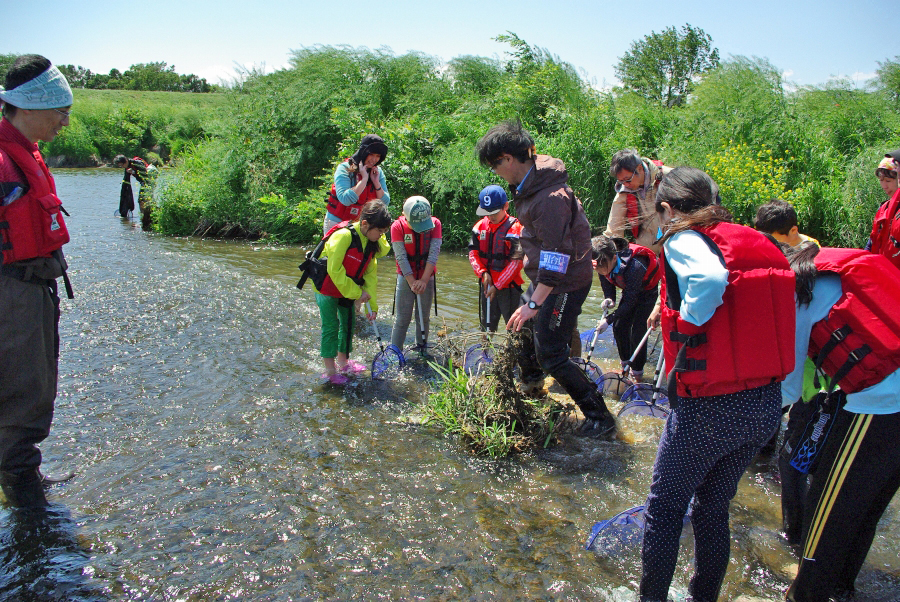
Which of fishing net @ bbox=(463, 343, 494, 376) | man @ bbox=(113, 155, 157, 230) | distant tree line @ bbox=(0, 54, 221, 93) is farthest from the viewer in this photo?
distant tree line @ bbox=(0, 54, 221, 93)

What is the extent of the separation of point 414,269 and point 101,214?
15.4m

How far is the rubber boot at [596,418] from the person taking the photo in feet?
15.0

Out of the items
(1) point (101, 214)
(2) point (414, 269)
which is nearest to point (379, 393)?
(2) point (414, 269)

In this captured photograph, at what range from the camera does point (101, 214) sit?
57.5 ft

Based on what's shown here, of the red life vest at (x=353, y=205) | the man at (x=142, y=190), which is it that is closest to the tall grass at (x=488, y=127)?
the man at (x=142, y=190)

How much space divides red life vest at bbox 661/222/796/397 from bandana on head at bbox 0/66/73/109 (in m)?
3.65

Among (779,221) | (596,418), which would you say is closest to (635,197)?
(779,221)

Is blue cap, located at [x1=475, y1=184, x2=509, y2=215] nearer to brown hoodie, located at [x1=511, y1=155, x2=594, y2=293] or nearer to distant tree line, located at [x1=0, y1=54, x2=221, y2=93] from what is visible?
brown hoodie, located at [x1=511, y1=155, x2=594, y2=293]

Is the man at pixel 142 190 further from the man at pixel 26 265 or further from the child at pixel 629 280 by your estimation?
the child at pixel 629 280

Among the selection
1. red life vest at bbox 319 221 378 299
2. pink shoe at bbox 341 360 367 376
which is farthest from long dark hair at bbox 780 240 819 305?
pink shoe at bbox 341 360 367 376

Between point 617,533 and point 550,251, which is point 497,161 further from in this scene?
point 617,533

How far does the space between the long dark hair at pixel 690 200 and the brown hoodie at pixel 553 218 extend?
135 centimetres

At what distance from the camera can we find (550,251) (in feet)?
13.0

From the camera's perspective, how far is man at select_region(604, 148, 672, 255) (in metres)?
5.38
